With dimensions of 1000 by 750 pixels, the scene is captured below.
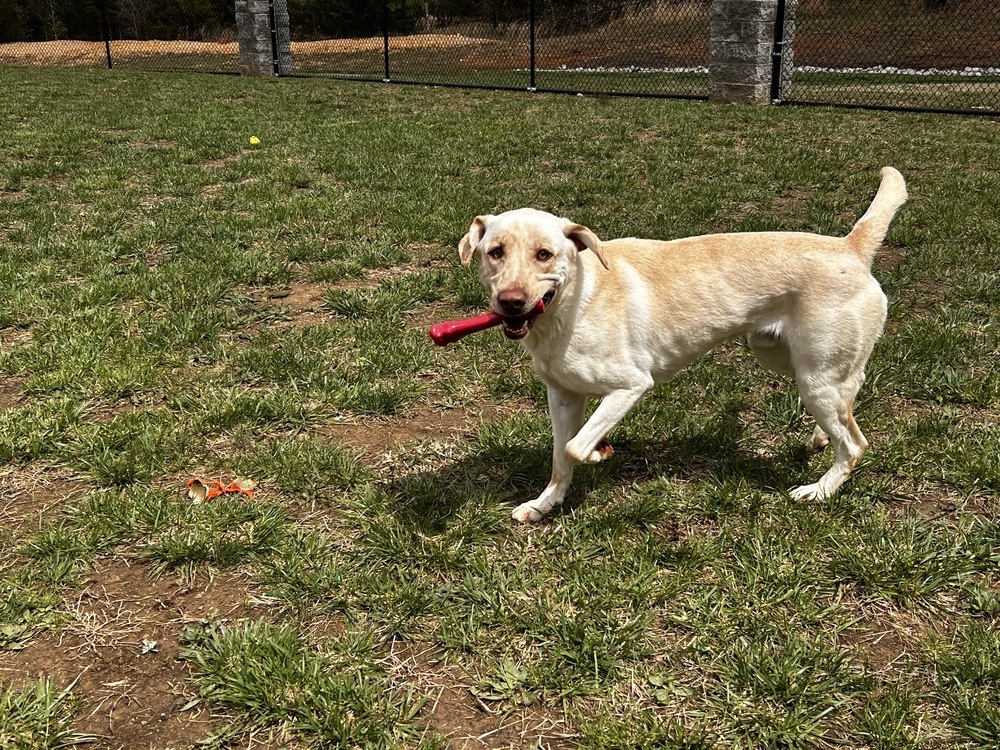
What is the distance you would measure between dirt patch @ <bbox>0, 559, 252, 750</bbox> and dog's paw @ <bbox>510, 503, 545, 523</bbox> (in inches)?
43.1

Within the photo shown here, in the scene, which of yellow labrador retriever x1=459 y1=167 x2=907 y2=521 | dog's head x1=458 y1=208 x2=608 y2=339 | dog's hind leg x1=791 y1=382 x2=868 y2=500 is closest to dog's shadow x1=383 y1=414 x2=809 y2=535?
dog's hind leg x1=791 y1=382 x2=868 y2=500

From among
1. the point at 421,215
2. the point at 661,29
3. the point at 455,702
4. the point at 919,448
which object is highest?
the point at 661,29

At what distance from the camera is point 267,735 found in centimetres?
219

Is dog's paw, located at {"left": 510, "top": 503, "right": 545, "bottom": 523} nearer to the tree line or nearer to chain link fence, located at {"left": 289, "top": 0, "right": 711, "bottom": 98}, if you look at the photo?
chain link fence, located at {"left": 289, "top": 0, "right": 711, "bottom": 98}

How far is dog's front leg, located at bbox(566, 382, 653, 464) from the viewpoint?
9.38 ft

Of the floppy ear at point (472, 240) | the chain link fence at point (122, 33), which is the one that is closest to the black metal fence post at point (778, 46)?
the floppy ear at point (472, 240)

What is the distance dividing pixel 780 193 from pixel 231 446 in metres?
6.35

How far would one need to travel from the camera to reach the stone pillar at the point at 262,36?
802 inches

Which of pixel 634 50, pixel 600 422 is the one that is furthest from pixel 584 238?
pixel 634 50

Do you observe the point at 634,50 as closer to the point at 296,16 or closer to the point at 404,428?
the point at 296,16

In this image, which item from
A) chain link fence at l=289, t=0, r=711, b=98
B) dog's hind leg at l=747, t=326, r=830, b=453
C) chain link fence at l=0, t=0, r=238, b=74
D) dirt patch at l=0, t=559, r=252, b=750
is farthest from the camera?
chain link fence at l=0, t=0, r=238, b=74

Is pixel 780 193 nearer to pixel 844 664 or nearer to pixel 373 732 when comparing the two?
pixel 844 664

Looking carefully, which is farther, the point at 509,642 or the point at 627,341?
the point at 627,341

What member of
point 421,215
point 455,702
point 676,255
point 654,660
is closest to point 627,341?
point 676,255
